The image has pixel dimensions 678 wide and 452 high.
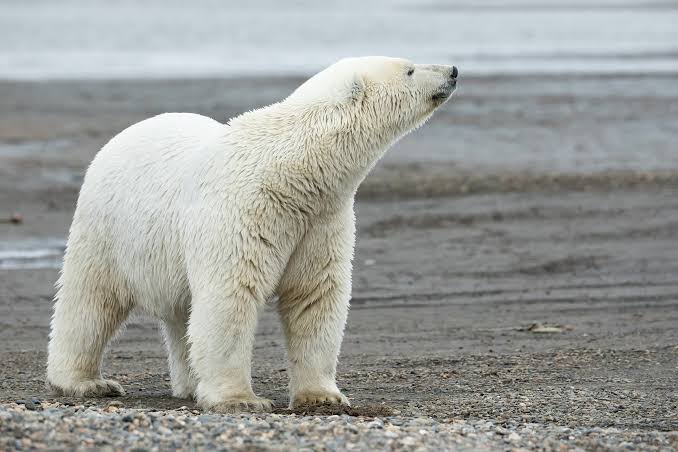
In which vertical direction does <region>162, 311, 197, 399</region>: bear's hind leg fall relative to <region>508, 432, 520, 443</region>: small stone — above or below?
below

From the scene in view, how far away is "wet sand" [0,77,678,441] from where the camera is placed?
7.91 m

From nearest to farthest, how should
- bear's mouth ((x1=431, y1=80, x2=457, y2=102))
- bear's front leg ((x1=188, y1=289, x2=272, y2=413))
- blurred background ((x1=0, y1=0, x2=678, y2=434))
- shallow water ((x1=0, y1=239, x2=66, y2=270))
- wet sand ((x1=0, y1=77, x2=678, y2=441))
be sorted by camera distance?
bear's front leg ((x1=188, y1=289, x2=272, y2=413)), bear's mouth ((x1=431, y1=80, x2=457, y2=102)), wet sand ((x1=0, y1=77, x2=678, y2=441)), blurred background ((x1=0, y1=0, x2=678, y2=434)), shallow water ((x1=0, y1=239, x2=66, y2=270))

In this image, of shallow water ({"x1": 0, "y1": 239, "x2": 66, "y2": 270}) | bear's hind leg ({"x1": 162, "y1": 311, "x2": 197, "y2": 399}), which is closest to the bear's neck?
bear's hind leg ({"x1": 162, "y1": 311, "x2": 197, "y2": 399})

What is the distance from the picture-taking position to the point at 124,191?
7.53 metres

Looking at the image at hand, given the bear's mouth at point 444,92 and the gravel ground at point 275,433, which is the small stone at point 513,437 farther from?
the bear's mouth at point 444,92

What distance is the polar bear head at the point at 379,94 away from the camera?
271 inches

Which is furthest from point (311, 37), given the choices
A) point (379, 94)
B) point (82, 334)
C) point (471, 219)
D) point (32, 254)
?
point (379, 94)

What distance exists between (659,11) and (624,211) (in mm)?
41616

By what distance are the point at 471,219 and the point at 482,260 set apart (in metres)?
1.64

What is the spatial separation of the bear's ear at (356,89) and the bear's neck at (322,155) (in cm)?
10

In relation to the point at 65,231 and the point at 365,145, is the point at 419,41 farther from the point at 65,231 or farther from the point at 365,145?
the point at 365,145

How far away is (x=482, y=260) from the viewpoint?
40.2ft

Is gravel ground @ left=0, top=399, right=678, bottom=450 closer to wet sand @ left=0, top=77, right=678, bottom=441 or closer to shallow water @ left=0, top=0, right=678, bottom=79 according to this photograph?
wet sand @ left=0, top=77, right=678, bottom=441

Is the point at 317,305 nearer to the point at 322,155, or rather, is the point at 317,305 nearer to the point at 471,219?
the point at 322,155
